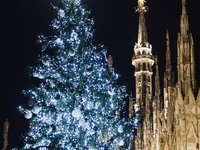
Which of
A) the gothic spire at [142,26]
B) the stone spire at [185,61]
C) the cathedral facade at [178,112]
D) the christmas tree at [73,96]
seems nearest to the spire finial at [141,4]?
the gothic spire at [142,26]

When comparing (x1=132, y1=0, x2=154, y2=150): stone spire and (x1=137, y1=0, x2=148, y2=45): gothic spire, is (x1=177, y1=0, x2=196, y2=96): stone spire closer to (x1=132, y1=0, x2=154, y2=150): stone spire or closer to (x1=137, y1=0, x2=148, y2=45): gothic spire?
(x1=132, y1=0, x2=154, y2=150): stone spire

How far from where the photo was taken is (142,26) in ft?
121

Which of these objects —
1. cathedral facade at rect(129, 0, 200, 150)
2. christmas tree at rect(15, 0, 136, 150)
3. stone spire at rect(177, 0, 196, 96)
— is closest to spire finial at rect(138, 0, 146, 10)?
cathedral facade at rect(129, 0, 200, 150)

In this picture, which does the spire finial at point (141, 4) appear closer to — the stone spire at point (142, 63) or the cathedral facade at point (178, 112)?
the stone spire at point (142, 63)

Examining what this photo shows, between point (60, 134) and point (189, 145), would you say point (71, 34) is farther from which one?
point (189, 145)

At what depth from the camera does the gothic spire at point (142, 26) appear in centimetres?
3656

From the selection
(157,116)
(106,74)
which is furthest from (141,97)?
(106,74)

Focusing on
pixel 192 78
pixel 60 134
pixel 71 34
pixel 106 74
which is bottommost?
pixel 60 134

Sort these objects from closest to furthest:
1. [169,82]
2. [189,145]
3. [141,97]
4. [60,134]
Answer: [60,134] → [189,145] → [169,82] → [141,97]

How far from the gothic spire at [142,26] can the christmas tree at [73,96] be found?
70.0 ft

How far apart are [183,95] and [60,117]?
397 inches

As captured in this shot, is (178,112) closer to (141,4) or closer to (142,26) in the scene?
(142,26)

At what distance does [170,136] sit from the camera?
2347 cm

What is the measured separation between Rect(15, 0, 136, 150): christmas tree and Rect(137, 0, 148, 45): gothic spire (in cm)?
2135
